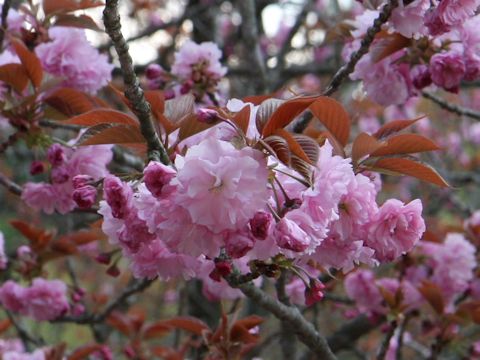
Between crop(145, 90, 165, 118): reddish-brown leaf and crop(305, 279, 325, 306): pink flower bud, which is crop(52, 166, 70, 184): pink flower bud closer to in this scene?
crop(145, 90, 165, 118): reddish-brown leaf

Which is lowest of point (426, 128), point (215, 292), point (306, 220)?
point (426, 128)

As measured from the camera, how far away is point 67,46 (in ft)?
6.41

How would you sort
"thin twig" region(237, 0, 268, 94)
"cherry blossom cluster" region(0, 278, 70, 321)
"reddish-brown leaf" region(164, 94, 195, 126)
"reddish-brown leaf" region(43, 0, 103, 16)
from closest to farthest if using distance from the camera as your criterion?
"reddish-brown leaf" region(164, 94, 195, 126) → "reddish-brown leaf" region(43, 0, 103, 16) → "cherry blossom cluster" region(0, 278, 70, 321) → "thin twig" region(237, 0, 268, 94)

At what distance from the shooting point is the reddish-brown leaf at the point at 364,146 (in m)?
1.23

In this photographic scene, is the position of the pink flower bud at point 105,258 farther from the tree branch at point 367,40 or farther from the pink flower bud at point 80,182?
the tree branch at point 367,40

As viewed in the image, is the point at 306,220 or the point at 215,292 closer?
the point at 306,220

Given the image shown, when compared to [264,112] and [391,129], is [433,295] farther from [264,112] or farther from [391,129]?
[264,112]

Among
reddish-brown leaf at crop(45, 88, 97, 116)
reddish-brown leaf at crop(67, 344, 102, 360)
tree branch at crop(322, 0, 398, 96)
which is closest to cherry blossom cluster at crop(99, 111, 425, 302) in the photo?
tree branch at crop(322, 0, 398, 96)

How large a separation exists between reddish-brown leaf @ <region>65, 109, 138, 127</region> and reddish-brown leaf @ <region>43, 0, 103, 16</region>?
727mm

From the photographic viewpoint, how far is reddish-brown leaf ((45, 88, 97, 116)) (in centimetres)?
175

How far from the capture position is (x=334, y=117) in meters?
1.35

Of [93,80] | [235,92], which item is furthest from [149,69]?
[235,92]

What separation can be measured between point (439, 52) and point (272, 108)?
2.47 ft

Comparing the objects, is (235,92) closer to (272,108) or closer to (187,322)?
(187,322)
